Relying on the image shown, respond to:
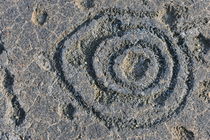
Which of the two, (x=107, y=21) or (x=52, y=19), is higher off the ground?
(x=52, y=19)

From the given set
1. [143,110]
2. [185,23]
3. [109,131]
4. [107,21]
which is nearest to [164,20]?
[185,23]

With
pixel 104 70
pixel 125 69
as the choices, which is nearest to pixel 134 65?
pixel 125 69

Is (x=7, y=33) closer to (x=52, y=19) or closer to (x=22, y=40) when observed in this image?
(x=22, y=40)

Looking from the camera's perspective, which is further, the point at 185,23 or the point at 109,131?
the point at 185,23

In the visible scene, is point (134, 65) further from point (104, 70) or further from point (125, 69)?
point (104, 70)

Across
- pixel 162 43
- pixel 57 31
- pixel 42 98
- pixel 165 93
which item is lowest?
pixel 165 93

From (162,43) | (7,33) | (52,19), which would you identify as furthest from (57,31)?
(162,43)
